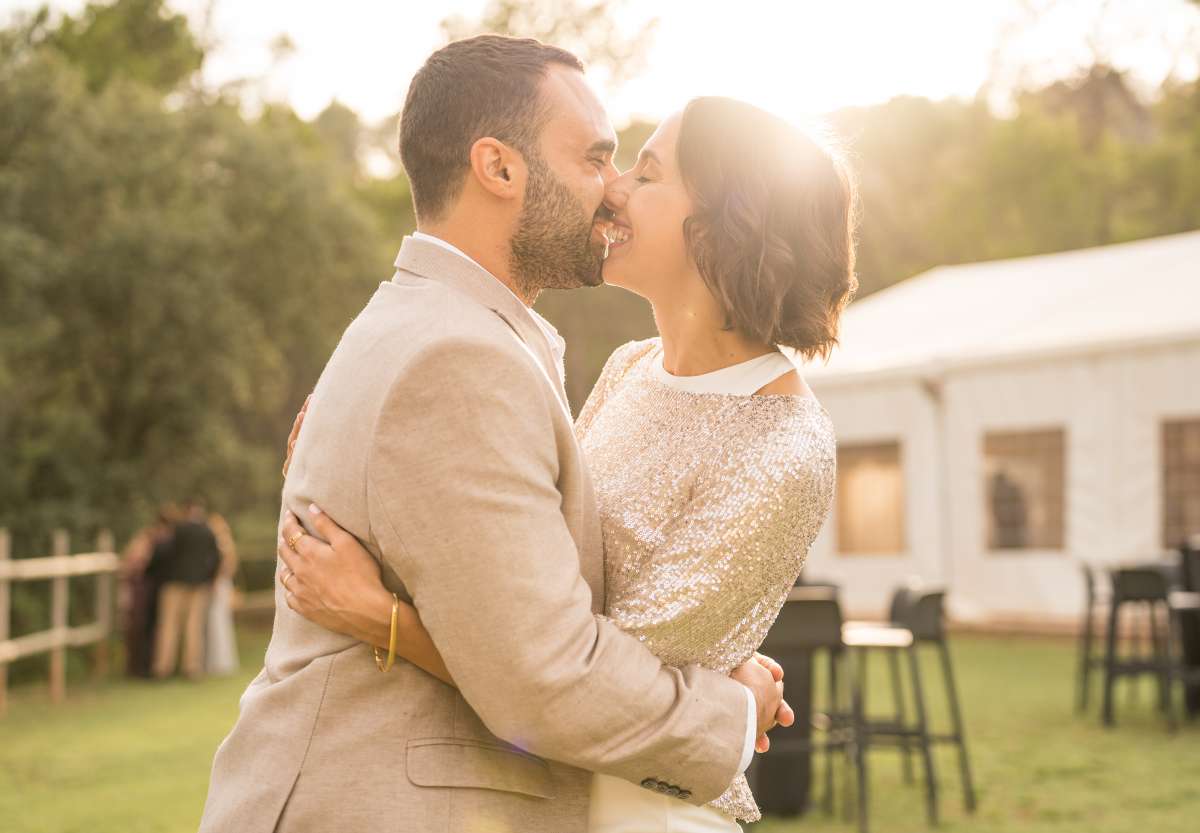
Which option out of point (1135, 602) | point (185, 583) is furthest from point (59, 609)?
point (1135, 602)

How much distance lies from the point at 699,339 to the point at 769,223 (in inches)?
10.5

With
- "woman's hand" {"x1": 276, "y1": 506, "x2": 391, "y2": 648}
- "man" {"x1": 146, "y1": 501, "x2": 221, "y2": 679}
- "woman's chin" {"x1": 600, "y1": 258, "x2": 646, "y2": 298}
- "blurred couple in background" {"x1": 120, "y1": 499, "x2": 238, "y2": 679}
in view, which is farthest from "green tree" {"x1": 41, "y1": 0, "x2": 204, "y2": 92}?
"woman's hand" {"x1": 276, "y1": 506, "x2": 391, "y2": 648}

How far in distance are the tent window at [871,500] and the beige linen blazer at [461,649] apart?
1759 cm

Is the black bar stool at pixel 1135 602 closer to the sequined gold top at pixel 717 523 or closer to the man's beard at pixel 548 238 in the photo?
the sequined gold top at pixel 717 523

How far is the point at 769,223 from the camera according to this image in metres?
2.47

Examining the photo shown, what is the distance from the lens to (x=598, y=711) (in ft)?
6.54

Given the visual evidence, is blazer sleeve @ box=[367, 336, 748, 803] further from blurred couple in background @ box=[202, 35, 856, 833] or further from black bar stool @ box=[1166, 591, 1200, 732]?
black bar stool @ box=[1166, 591, 1200, 732]

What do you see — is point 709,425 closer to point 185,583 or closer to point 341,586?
point 341,586

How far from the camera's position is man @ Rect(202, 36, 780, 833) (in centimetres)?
197

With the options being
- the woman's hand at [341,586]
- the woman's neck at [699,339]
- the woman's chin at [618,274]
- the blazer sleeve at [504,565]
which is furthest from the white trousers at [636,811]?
the woman's chin at [618,274]

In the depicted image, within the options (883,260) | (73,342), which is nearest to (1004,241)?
(883,260)

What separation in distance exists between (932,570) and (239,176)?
39.7 feet

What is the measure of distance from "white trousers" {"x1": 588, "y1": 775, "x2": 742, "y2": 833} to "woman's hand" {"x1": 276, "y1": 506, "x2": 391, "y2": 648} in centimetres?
48

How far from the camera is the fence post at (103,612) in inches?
709
